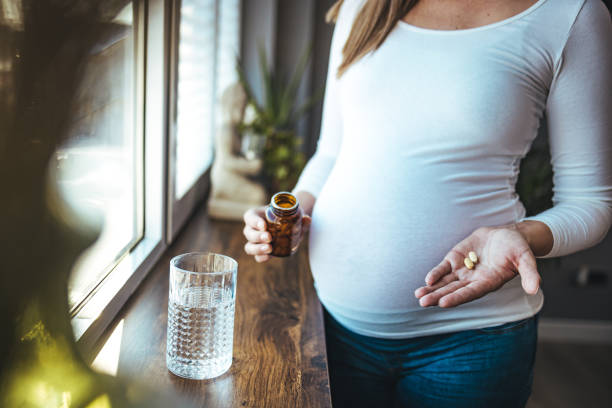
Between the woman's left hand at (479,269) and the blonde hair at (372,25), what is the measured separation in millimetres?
415

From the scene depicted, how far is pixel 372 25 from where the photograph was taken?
3.42ft

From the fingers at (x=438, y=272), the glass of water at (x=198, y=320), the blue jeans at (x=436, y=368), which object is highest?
the fingers at (x=438, y=272)

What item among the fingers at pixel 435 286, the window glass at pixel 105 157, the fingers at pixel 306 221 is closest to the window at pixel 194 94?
the window glass at pixel 105 157

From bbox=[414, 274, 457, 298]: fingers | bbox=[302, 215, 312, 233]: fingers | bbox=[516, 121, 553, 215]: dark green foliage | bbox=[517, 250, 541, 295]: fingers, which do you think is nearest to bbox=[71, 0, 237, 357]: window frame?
bbox=[302, 215, 312, 233]: fingers

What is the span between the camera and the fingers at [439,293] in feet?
2.78

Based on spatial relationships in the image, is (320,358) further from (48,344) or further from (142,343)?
(48,344)

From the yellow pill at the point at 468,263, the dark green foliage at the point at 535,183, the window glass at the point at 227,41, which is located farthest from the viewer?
the dark green foliage at the point at 535,183

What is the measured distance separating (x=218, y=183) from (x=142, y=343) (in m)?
0.93

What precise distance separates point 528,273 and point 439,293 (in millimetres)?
135

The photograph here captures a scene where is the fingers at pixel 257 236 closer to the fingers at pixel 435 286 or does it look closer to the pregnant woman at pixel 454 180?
the pregnant woman at pixel 454 180

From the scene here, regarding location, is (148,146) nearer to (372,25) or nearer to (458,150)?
(372,25)

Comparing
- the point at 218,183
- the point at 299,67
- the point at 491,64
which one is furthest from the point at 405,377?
the point at 299,67

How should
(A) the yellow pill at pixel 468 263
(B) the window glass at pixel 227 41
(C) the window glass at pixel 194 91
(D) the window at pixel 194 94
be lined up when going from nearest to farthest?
(A) the yellow pill at pixel 468 263, (D) the window at pixel 194 94, (C) the window glass at pixel 194 91, (B) the window glass at pixel 227 41

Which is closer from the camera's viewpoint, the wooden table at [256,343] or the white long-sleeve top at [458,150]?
the wooden table at [256,343]
